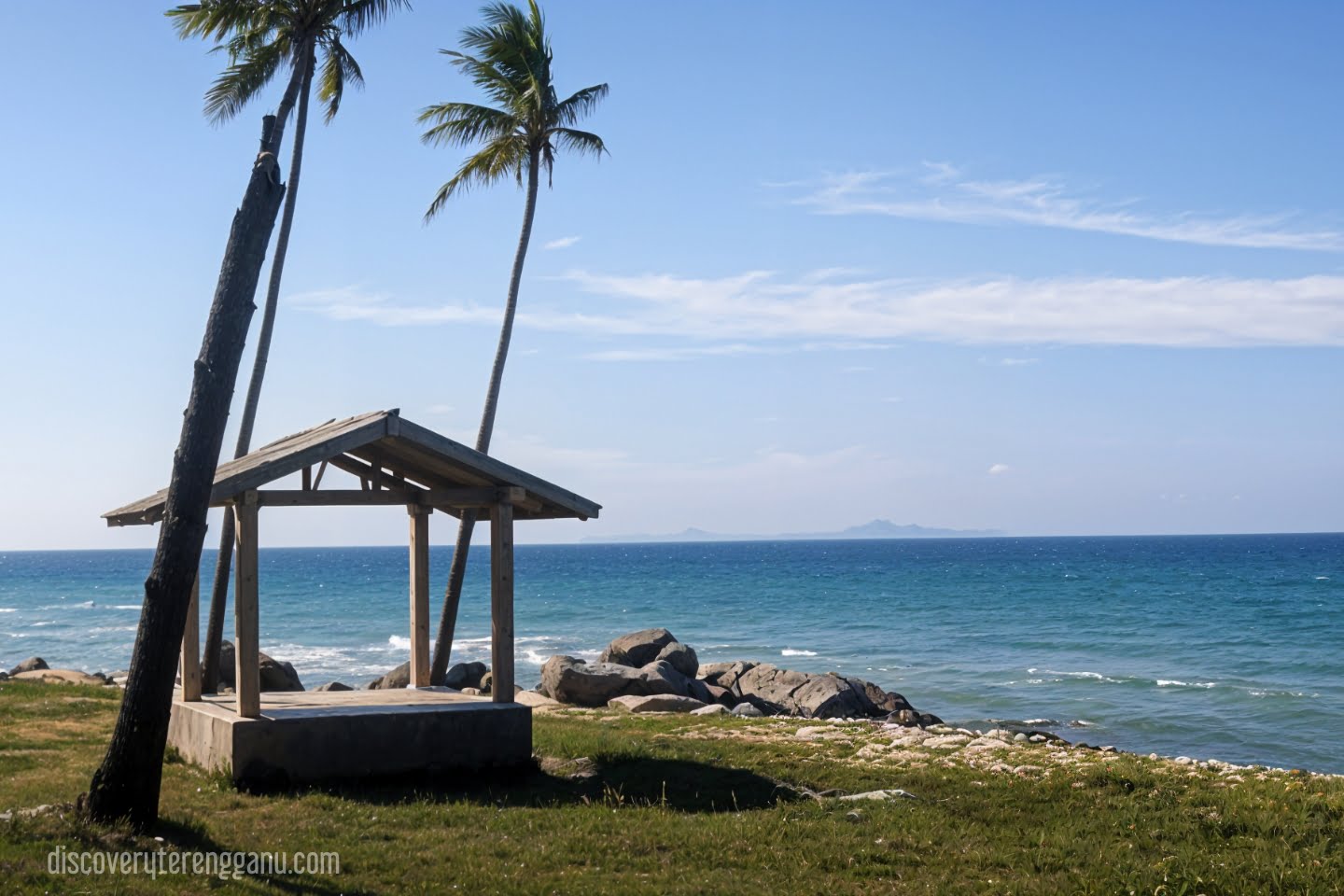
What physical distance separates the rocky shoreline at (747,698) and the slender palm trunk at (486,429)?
4.17 ft

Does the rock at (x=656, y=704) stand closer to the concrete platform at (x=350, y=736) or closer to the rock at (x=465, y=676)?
the rock at (x=465, y=676)

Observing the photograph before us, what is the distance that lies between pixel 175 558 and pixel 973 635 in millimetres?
41212

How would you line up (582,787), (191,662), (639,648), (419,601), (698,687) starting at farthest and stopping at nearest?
(639,648) → (698,687) → (419,601) → (191,662) → (582,787)

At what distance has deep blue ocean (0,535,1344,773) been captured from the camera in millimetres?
28359

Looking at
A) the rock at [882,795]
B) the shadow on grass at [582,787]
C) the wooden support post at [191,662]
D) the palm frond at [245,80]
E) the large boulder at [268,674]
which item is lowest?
the large boulder at [268,674]

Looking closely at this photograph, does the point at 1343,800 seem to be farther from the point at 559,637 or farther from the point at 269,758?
the point at 559,637

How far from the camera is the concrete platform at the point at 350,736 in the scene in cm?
1237

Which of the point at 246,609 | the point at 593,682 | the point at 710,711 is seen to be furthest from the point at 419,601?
the point at 593,682

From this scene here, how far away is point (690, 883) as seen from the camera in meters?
8.88

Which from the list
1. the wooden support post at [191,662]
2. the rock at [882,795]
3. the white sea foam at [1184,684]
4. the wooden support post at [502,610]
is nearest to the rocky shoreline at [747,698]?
the rock at [882,795]

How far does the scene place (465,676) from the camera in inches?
1076

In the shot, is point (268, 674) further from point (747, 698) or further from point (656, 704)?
point (747, 698)

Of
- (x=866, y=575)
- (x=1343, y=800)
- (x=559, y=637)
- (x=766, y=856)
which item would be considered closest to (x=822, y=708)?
(x=1343, y=800)

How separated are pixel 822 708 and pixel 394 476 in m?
13.4
